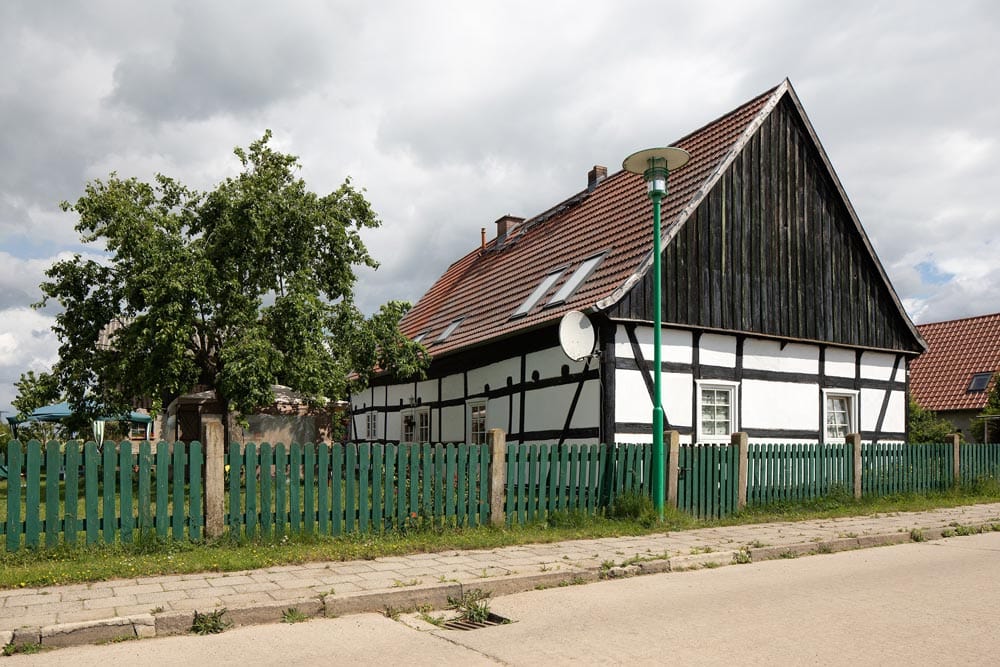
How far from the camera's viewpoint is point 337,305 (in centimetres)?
1847

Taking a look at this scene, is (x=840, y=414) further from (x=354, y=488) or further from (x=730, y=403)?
(x=354, y=488)

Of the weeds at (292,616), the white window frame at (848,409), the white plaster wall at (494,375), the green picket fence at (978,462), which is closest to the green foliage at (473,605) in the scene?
the weeds at (292,616)

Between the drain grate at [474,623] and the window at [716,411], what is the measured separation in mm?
9444

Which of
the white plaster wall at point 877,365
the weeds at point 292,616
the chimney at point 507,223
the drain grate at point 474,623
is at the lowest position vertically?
the drain grate at point 474,623

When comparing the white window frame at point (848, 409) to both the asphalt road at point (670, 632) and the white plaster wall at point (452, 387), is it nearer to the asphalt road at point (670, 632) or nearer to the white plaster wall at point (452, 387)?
the white plaster wall at point (452, 387)

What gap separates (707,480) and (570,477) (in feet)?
8.22

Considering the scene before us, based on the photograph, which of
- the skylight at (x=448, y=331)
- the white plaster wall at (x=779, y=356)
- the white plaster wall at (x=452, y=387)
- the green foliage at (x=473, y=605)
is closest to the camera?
the green foliage at (x=473, y=605)

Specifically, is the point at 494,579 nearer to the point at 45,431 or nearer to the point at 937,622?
the point at 937,622

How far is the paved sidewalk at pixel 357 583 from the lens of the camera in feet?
19.8

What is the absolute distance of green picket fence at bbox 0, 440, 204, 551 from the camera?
822 cm

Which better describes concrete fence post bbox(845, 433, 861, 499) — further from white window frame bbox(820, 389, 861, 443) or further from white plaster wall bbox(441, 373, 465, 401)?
white plaster wall bbox(441, 373, 465, 401)

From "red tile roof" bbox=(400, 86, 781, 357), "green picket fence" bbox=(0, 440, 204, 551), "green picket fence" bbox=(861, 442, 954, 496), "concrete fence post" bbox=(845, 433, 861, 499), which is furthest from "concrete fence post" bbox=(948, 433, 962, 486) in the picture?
"green picket fence" bbox=(0, 440, 204, 551)

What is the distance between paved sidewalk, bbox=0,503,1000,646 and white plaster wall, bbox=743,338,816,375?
537 cm

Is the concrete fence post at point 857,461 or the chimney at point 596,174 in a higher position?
the chimney at point 596,174
